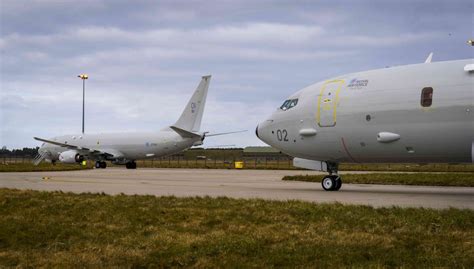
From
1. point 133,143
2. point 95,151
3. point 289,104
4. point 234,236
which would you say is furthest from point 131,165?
point 234,236

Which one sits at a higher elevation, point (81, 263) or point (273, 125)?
point (273, 125)

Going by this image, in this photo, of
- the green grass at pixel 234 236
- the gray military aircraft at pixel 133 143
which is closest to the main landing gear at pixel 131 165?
the gray military aircraft at pixel 133 143

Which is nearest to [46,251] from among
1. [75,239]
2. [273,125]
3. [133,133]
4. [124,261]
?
[75,239]

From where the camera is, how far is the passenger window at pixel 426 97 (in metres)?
18.2

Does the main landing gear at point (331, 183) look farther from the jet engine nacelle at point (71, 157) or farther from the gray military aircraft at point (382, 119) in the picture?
the jet engine nacelle at point (71, 157)

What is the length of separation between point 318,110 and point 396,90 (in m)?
3.32

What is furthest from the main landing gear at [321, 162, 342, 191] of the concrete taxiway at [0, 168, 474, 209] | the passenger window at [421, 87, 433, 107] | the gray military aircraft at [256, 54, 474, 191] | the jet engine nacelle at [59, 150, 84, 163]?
the jet engine nacelle at [59, 150, 84, 163]

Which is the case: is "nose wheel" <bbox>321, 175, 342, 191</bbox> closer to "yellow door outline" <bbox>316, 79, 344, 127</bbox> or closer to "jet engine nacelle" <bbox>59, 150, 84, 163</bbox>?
"yellow door outline" <bbox>316, 79, 344, 127</bbox>

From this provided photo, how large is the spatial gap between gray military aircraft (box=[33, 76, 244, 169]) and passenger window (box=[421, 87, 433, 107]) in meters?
37.2

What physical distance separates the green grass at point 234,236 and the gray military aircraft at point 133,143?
41.3 meters

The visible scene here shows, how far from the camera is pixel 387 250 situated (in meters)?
8.20

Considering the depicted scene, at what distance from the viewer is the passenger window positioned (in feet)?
59.6

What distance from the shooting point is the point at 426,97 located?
1828cm

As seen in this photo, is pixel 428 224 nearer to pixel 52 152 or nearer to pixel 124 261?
pixel 124 261
